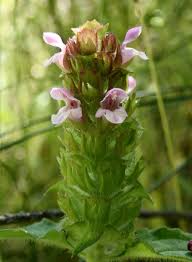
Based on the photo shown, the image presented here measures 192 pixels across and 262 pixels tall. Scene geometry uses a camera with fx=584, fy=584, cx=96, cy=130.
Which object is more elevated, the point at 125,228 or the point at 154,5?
the point at 154,5

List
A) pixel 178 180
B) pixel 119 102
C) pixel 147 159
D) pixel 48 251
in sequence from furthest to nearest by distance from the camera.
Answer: pixel 147 159, pixel 178 180, pixel 48 251, pixel 119 102

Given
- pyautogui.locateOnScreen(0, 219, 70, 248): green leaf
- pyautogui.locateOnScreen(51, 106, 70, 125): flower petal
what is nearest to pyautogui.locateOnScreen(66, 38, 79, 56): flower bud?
pyautogui.locateOnScreen(51, 106, 70, 125): flower petal

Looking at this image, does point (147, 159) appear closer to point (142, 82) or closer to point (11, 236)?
point (142, 82)

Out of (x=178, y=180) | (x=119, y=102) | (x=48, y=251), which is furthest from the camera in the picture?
(x=178, y=180)

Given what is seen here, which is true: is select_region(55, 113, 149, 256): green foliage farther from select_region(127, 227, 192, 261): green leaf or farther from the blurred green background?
the blurred green background

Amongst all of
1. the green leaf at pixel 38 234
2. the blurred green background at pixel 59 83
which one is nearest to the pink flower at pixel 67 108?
the green leaf at pixel 38 234

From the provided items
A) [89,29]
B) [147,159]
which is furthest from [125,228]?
[147,159]

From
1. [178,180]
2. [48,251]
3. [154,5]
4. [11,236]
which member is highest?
[154,5]

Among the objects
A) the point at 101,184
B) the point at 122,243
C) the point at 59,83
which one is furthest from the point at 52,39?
the point at 59,83
